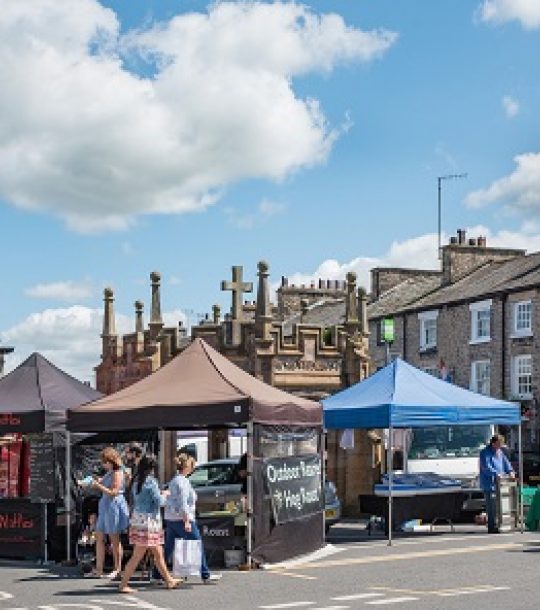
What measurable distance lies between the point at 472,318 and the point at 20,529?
26.7 metres

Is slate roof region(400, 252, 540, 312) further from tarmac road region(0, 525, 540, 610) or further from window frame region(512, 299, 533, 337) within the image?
tarmac road region(0, 525, 540, 610)

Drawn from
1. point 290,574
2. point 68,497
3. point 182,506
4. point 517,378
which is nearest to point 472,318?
point 517,378

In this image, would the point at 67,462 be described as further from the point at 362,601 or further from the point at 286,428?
the point at 362,601

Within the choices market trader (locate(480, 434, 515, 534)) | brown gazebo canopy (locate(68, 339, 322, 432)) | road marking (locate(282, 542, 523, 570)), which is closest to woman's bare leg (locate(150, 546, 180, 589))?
brown gazebo canopy (locate(68, 339, 322, 432))

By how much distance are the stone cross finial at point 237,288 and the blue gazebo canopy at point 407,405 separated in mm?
7363

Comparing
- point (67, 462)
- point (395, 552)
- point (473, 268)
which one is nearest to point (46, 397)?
point (67, 462)

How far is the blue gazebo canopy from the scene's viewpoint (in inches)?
765

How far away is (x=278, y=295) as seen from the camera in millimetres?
52000

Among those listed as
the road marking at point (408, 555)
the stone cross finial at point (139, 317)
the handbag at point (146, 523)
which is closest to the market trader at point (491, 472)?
the road marking at point (408, 555)

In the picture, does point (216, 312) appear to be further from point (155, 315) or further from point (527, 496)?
point (527, 496)

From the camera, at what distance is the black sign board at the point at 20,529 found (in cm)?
1712

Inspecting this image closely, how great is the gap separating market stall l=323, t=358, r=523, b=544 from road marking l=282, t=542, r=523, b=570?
1.55 meters

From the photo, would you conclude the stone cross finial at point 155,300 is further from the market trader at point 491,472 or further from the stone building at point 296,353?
the market trader at point 491,472

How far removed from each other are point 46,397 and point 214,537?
3.93 metres
